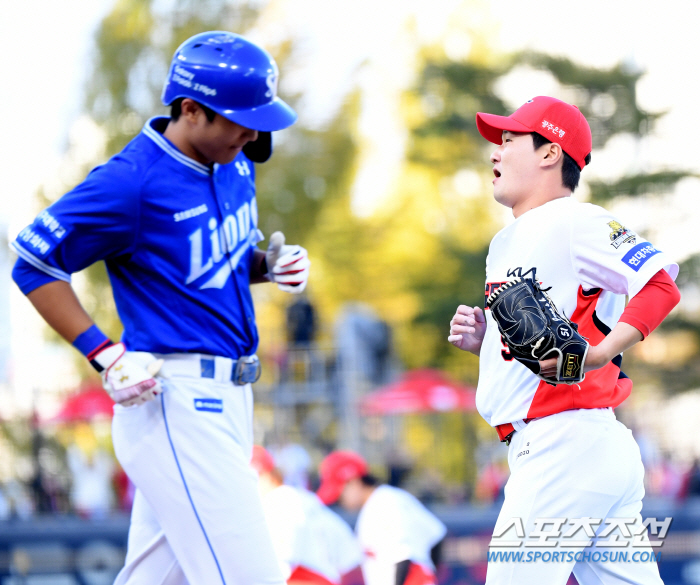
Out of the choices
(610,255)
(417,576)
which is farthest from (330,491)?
(610,255)

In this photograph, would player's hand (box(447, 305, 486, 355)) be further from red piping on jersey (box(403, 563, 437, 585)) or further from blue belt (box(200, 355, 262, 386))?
red piping on jersey (box(403, 563, 437, 585))

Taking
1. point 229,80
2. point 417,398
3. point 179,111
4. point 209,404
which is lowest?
point 417,398

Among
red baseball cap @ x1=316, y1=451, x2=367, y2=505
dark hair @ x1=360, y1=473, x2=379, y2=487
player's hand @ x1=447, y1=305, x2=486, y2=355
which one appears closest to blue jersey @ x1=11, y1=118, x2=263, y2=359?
player's hand @ x1=447, y1=305, x2=486, y2=355

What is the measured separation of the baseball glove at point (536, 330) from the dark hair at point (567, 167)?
0.57m

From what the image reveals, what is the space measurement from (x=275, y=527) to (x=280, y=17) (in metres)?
19.6

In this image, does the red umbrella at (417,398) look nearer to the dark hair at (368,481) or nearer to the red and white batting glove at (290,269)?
the dark hair at (368,481)

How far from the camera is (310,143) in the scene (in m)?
24.6

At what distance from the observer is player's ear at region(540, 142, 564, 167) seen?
3111mm

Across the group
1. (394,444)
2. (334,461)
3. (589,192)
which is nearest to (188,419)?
(334,461)

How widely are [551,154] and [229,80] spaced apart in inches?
49.7

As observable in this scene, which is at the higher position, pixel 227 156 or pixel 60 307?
pixel 227 156

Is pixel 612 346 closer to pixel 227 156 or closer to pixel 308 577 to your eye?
pixel 227 156

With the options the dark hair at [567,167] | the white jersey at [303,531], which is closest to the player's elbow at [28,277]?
the dark hair at [567,167]

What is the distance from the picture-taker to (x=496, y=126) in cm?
319
